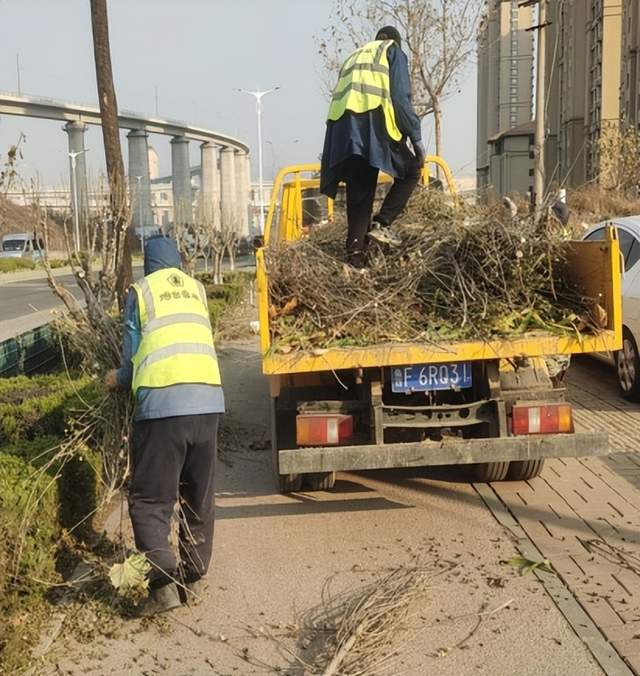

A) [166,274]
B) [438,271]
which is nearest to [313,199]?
[438,271]

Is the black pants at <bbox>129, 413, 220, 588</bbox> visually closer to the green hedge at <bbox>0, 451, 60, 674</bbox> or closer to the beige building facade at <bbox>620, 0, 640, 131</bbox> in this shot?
the green hedge at <bbox>0, 451, 60, 674</bbox>

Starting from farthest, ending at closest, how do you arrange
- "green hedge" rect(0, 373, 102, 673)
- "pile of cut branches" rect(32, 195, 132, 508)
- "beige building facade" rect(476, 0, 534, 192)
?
"beige building facade" rect(476, 0, 534, 192)
"pile of cut branches" rect(32, 195, 132, 508)
"green hedge" rect(0, 373, 102, 673)

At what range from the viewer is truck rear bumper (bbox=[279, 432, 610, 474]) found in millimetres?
4773

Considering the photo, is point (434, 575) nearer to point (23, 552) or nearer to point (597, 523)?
point (597, 523)

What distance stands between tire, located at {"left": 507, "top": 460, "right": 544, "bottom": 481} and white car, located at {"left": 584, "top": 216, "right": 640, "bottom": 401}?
270 cm

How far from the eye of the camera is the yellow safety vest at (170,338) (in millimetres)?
3953

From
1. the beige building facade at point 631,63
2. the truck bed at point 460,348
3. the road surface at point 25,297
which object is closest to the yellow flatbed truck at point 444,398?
the truck bed at point 460,348

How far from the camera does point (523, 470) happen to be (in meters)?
5.84

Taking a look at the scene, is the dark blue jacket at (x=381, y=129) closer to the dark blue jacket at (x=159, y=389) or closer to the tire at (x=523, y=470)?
the dark blue jacket at (x=159, y=389)

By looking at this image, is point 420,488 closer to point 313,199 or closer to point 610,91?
point 313,199

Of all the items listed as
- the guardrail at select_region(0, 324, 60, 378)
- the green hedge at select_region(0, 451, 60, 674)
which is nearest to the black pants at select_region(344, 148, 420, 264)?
the green hedge at select_region(0, 451, 60, 674)

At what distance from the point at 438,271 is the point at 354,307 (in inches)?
25.9

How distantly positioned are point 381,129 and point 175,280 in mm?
2234

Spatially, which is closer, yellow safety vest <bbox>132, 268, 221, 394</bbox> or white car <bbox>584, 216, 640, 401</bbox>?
yellow safety vest <bbox>132, 268, 221, 394</bbox>
